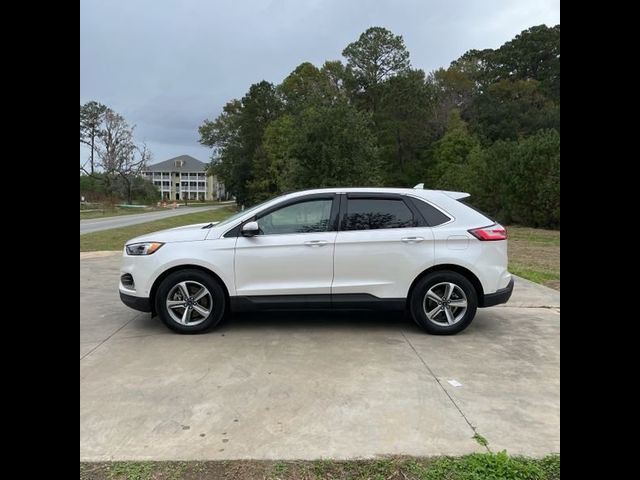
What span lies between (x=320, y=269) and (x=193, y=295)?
4.82 feet

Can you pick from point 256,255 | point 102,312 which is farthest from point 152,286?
point 102,312

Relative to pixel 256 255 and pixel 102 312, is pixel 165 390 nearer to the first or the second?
pixel 256 255

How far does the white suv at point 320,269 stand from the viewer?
534 cm

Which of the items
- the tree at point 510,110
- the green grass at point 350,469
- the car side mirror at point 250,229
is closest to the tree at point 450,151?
the tree at point 510,110

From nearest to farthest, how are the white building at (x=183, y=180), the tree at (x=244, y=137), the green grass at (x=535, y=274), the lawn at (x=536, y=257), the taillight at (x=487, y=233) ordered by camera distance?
the taillight at (x=487, y=233)
the green grass at (x=535, y=274)
the lawn at (x=536, y=257)
the tree at (x=244, y=137)
the white building at (x=183, y=180)

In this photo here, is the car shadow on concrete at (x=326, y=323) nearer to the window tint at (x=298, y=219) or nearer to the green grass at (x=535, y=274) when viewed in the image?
the window tint at (x=298, y=219)

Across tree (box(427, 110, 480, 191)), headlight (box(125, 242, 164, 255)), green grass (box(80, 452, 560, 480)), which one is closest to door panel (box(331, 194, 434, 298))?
headlight (box(125, 242, 164, 255))

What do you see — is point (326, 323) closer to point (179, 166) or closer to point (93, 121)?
point (93, 121)

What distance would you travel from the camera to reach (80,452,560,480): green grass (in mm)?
2709

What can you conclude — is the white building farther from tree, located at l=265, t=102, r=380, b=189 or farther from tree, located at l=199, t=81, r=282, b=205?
tree, located at l=265, t=102, r=380, b=189

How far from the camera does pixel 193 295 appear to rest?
5.41 metres

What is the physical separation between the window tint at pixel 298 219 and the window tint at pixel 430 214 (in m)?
1.03

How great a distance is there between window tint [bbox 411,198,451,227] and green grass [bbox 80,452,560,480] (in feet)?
9.94
